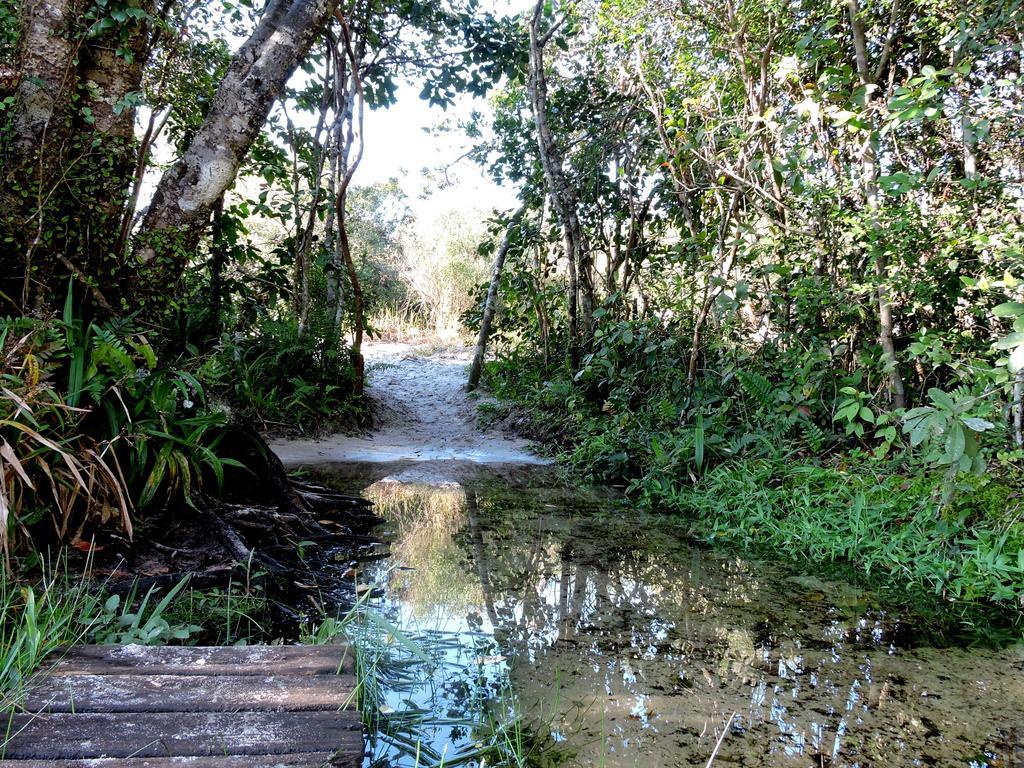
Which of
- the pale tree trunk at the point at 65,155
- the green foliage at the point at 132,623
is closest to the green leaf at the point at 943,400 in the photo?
the green foliage at the point at 132,623

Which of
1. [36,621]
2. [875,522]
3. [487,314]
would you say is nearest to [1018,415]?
[875,522]

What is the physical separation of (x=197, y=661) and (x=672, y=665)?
1.57m

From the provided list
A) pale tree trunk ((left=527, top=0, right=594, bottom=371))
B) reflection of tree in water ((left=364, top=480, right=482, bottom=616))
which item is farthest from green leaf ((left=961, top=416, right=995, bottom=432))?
pale tree trunk ((left=527, top=0, right=594, bottom=371))

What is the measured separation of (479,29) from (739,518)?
5210mm

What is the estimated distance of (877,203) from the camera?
4.38 metres

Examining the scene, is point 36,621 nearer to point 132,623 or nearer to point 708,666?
point 132,623

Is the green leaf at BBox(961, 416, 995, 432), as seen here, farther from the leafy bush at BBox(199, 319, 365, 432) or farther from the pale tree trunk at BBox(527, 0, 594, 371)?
the leafy bush at BBox(199, 319, 365, 432)

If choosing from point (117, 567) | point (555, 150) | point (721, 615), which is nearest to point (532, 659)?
point (721, 615)

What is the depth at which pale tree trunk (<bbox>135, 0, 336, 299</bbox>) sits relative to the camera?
130 inches

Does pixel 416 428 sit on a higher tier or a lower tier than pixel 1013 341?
lower

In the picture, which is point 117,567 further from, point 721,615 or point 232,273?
point 232,273

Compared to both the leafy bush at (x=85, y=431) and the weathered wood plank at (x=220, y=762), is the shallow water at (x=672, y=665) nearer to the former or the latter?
the weathered wood plank at (x=220, y=762)

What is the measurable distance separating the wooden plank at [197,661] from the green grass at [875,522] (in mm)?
2853

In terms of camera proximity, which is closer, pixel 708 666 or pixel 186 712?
pixel 186 712
